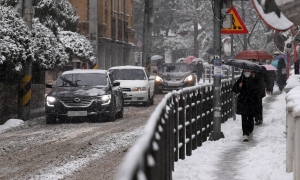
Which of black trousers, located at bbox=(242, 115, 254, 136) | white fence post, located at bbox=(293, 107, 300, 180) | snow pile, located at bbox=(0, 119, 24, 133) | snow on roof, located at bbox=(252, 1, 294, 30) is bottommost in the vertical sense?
snow pile, located at bbox=(0, 119, 24, 133)

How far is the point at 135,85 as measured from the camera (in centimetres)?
2972

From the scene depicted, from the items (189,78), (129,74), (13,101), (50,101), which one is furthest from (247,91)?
(189,78)

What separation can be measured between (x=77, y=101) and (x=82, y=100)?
0.15m

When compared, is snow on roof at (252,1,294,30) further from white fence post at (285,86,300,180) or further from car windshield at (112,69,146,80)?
car windshield at (112,69,146,80)

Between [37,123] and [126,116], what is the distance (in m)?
3.21

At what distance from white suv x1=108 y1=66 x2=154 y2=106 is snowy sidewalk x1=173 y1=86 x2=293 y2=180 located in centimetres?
1221

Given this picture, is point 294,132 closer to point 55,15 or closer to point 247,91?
point 247,91

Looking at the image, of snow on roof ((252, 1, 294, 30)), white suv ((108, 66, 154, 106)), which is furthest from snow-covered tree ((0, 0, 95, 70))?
snow on roof ((252, 1, 294, 30))

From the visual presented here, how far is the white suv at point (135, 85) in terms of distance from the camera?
29375 mm

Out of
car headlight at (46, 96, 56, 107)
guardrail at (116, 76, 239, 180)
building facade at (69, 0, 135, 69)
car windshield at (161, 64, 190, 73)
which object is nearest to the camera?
guardrail at (116, 76, 239, 180)

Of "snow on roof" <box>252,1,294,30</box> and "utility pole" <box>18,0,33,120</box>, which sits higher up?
"snow on roof" <box>252,1,294,30</box>

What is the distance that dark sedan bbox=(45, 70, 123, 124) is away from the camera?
21234mm

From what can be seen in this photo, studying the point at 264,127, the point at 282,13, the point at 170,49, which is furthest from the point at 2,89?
the point at 170,49

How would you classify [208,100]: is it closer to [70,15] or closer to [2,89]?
[2,89]
